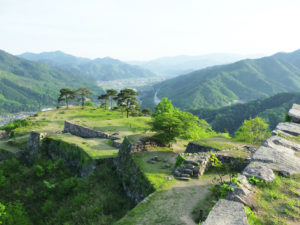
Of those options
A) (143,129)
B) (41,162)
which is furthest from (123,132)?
(41,162)

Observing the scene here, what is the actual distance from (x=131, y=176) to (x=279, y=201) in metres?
10.6

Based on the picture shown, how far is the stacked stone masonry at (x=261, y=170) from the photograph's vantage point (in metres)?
6.26

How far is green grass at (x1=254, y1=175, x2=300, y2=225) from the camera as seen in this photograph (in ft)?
22.8

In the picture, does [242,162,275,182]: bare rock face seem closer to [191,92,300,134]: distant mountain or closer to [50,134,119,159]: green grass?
[50,134,119,159]: green grass

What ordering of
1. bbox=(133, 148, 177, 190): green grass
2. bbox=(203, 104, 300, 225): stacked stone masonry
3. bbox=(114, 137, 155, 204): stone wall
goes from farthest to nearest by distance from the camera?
bbox=(114, 137, 155, 204): stone wall, bbox=(133, 148, 177, 190): green grass, bbox=(203, 104, 300, 225): stacked stone masonry

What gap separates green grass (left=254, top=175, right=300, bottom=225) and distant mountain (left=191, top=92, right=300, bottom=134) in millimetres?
117909

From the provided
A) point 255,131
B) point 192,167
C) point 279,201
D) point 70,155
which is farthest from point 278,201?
point 255,131

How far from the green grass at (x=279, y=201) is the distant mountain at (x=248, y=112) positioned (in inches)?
4642

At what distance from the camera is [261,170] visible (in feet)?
30.5

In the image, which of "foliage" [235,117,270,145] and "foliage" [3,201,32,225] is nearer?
"foliage" [3,201,32,225]

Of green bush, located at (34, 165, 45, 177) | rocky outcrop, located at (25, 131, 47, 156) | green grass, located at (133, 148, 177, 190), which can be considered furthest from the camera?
rocky outcrop, located at (25, 131, 47, 156)

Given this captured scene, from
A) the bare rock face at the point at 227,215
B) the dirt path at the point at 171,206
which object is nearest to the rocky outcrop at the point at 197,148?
the dirt path at the point at 171,206

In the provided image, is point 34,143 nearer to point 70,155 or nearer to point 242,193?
point 70,155

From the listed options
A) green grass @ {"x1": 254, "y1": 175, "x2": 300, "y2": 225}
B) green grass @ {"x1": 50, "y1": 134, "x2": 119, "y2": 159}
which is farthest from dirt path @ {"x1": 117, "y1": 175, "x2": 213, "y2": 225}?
green grass @ {"x1": 50, "y1": 134, "x2": 119, "y2": 159}
